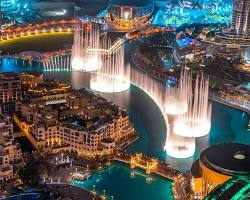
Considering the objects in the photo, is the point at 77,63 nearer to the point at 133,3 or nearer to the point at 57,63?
the point at 57,63

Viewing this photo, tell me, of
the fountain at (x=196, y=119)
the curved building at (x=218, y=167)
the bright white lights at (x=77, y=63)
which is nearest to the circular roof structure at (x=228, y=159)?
the curved building at (x=218, y=167)

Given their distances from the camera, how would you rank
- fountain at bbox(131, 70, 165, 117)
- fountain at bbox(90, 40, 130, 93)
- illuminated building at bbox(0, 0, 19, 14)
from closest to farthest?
fountain at bbox(131, 70, 165, 117)
fountain at bbox(90, 40, 130, 93)
illuminated building at bbox(0, 0, 19, 14)

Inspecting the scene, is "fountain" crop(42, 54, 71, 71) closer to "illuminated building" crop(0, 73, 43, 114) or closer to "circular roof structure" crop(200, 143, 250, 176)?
"illuminated building" crop(0, 73, 43, 114)

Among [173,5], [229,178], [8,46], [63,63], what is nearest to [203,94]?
[229,178]

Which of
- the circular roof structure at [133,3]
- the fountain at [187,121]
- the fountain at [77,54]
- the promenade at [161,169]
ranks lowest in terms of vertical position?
the promenade at [161,169]

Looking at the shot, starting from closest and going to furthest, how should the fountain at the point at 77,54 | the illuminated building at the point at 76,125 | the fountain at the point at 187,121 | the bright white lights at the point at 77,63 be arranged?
1. the illuminated building at the point at 76,125
2. the fountain at the point at 187,121
3. the bright white lights at the point at 77,63
4. the fountain at the point at 77,54

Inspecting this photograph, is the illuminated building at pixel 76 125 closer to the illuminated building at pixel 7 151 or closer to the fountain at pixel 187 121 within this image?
the illuminated building at pixel 7 151

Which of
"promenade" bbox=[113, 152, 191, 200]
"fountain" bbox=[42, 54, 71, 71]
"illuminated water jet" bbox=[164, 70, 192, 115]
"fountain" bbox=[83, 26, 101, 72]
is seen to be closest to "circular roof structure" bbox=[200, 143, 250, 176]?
"promenade" bbox=[113, 152, 191, 200]

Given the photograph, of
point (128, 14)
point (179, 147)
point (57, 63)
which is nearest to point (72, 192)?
point (179, 147)
